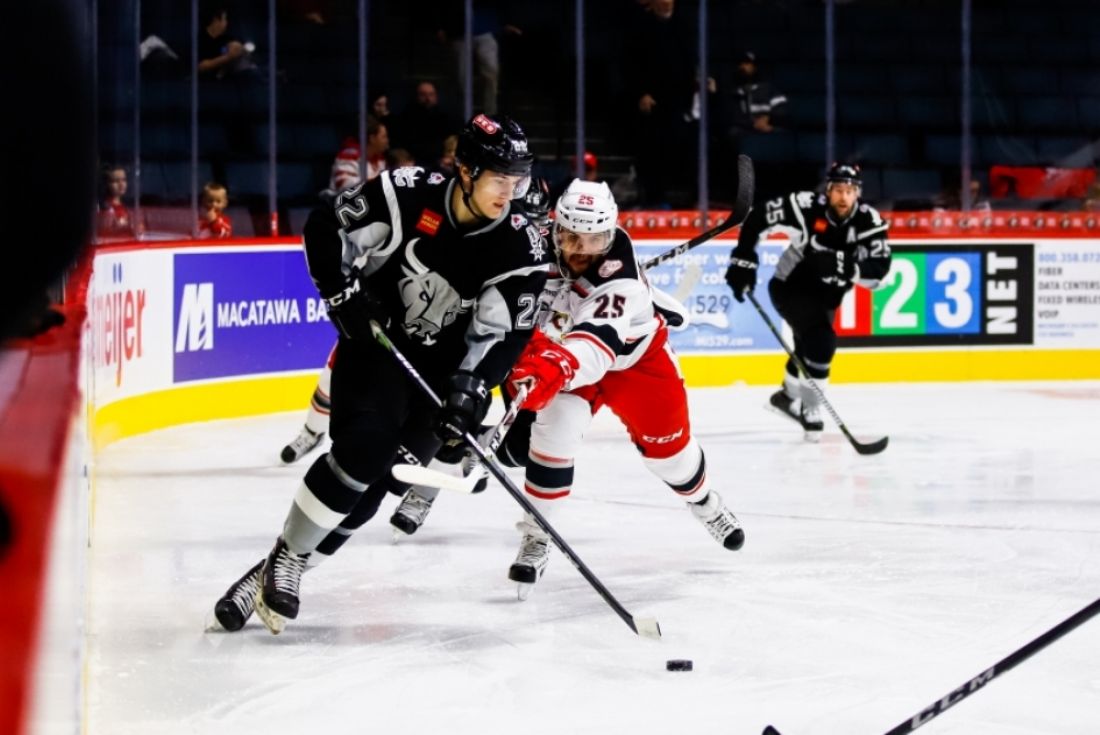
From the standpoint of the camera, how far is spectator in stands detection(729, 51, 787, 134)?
899cm

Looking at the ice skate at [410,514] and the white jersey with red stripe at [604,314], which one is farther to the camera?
the ice skate at [410,514]

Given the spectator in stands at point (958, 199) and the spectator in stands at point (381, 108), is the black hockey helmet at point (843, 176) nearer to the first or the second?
the spectator in stands at point (381, 108)

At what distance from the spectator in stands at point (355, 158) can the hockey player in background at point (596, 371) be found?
4.09 meters

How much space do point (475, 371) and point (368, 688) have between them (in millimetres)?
644

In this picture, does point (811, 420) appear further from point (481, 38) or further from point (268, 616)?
point (268, 616)

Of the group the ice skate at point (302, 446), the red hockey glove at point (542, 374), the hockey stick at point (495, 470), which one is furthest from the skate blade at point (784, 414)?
the hockey stick at point (495, 470)

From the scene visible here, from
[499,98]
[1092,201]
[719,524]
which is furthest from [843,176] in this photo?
[1092,201]

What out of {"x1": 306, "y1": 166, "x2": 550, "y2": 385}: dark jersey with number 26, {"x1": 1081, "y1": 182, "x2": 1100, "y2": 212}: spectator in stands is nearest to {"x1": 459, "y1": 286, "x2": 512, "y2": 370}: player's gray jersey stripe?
{"x1": 306, "y1": 166, "x2": 550, "y2": 385}: dark jersey with number 26

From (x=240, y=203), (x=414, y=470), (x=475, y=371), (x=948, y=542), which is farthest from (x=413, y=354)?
(x=240, y=203)

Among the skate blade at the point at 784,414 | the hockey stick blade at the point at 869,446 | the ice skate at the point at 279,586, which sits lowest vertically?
the skate blade at the point at 784,414

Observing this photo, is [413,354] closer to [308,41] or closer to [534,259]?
[534,259]

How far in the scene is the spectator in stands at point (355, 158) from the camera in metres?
7.95

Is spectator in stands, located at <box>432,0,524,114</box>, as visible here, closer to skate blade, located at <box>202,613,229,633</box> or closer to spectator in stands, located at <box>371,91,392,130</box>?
spectator in stands, located at <box>371,91,392,130</box>

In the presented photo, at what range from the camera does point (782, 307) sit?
689 centimetres
